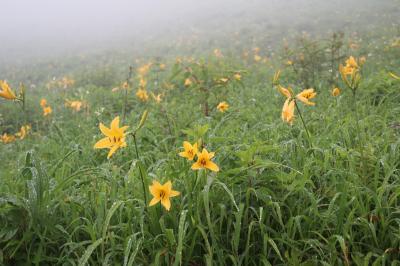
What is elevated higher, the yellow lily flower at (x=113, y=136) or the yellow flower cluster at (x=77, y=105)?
the yellow lily flower at (x=113, y=136)

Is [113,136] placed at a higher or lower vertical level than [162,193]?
higher

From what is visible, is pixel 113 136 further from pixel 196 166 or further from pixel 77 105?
pixel 77 105

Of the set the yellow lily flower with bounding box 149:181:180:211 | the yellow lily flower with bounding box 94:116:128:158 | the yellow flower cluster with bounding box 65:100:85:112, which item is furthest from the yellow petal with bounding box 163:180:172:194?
the yellow flower cluster with bounding box 65:100:85:112

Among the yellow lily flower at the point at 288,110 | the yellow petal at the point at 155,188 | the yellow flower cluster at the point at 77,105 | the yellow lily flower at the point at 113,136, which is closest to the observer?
the yellow petal at the point at 155,188

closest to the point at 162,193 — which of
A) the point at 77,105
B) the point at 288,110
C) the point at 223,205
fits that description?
the point at 223,205

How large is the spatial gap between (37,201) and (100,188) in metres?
0.40

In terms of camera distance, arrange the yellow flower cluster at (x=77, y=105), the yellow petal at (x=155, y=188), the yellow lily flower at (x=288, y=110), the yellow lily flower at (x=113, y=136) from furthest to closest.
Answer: the yellow flower cluster at (x=77, y=105) → the yellow lily flower at (x=288, y=110) → the yellow lily flower at (x=113, y=136) → the yellow petal at (x=155, y=188)

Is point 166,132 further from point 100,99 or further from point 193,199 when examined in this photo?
point 100,99

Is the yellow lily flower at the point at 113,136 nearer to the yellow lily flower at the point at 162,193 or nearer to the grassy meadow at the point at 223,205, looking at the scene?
the grassy meadow at the point at 223,205

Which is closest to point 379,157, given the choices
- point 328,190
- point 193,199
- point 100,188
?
point 328,190

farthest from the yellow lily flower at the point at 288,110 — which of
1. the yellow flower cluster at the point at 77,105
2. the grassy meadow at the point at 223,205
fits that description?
the yellow flower cluster at the point at 77,105

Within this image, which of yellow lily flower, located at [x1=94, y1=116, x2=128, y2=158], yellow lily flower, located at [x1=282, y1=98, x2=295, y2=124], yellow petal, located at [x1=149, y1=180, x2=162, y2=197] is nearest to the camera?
yellow petal, located at [x1=149, y1=180, x2=162, y2=197]

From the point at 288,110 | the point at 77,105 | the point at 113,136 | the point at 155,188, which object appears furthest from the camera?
the point at 77,105

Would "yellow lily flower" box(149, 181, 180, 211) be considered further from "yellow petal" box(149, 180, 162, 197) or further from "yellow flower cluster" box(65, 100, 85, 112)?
"yellow flower cluster" box(65, 100, 85, 112)
